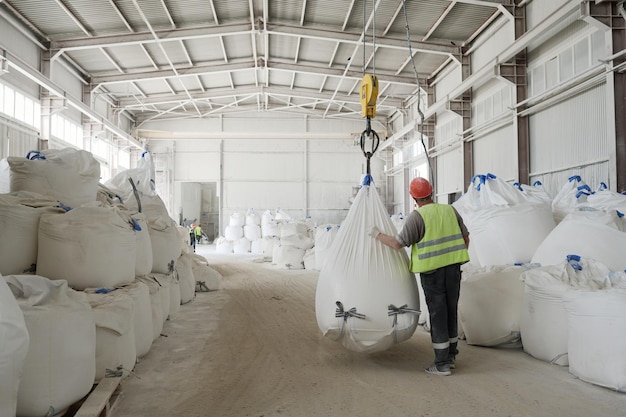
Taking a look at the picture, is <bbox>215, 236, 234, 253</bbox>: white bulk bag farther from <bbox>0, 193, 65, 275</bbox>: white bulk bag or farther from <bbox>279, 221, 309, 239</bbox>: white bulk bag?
<bbox>0, 193, 65, 275</bbox>: white bulk bag

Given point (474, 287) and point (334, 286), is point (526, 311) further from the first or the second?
point (334, 286)

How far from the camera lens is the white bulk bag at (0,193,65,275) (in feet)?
8.31

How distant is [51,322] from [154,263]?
7.54 ft

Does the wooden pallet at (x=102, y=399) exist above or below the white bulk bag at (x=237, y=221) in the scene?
below

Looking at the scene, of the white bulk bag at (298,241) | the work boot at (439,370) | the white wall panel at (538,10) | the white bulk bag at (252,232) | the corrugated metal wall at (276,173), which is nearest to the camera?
the work boot at (439,370)

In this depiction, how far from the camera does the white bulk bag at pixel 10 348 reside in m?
1.52

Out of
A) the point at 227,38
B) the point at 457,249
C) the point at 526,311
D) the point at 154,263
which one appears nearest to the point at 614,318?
the point at 526,311

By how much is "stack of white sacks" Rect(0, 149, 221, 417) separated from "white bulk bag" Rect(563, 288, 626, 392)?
258 centimetres

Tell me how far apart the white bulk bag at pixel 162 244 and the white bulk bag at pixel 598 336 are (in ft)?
10.9

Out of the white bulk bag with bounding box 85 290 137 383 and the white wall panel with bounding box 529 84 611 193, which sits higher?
the white wall panel with bounding box 529 84 611 193

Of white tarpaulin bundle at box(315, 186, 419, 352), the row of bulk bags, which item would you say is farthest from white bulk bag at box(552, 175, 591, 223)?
white tarpaulin bundle at box(315, 186, 419, 352)

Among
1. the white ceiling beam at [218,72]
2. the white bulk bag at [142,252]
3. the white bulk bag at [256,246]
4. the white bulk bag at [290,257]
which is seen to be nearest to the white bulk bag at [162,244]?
the white bulk bag at [142,252]

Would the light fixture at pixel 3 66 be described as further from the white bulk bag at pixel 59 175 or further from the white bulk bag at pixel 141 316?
the white bulk bag at pixel 141 316

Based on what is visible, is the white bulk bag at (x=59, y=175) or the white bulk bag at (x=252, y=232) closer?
the white bulk bag at (x=59, y=175)
